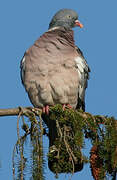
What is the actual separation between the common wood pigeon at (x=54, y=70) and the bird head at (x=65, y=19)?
1.72 ft

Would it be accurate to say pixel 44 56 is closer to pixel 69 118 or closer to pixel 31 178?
pixel 69 118

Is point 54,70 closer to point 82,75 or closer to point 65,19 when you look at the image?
point 82,75

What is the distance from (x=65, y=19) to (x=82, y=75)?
3.79 feet

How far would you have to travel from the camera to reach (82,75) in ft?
20.7

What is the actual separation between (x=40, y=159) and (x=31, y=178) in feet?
0.65

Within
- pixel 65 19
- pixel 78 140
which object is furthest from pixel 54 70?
pixel 78 140

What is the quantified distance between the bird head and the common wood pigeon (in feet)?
1.72

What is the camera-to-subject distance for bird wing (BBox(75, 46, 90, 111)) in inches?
244

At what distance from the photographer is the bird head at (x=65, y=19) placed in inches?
273

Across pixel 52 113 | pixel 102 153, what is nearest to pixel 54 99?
pixel 52 113

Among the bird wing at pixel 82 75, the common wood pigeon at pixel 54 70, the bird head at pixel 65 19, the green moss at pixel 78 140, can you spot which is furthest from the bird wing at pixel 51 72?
the green moss at pixel 78 140

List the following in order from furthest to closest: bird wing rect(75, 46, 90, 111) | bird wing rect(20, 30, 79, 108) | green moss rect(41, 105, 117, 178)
Result: bird wing rect(75, 46, 90, 111) → bird wing rect(20, 30, 79, 108) → green moss rect(41, 105, 117, 178)

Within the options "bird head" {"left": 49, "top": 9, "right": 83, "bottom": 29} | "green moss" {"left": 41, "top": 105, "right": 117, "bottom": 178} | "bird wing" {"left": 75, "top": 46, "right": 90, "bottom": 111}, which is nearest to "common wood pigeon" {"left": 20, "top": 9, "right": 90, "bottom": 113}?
"bird wing" {"left": 75, "top": 46, "right": 90, "bottom": 111}

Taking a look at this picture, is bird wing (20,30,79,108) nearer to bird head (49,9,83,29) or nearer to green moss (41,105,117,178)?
bird head (49,9,83,29)
